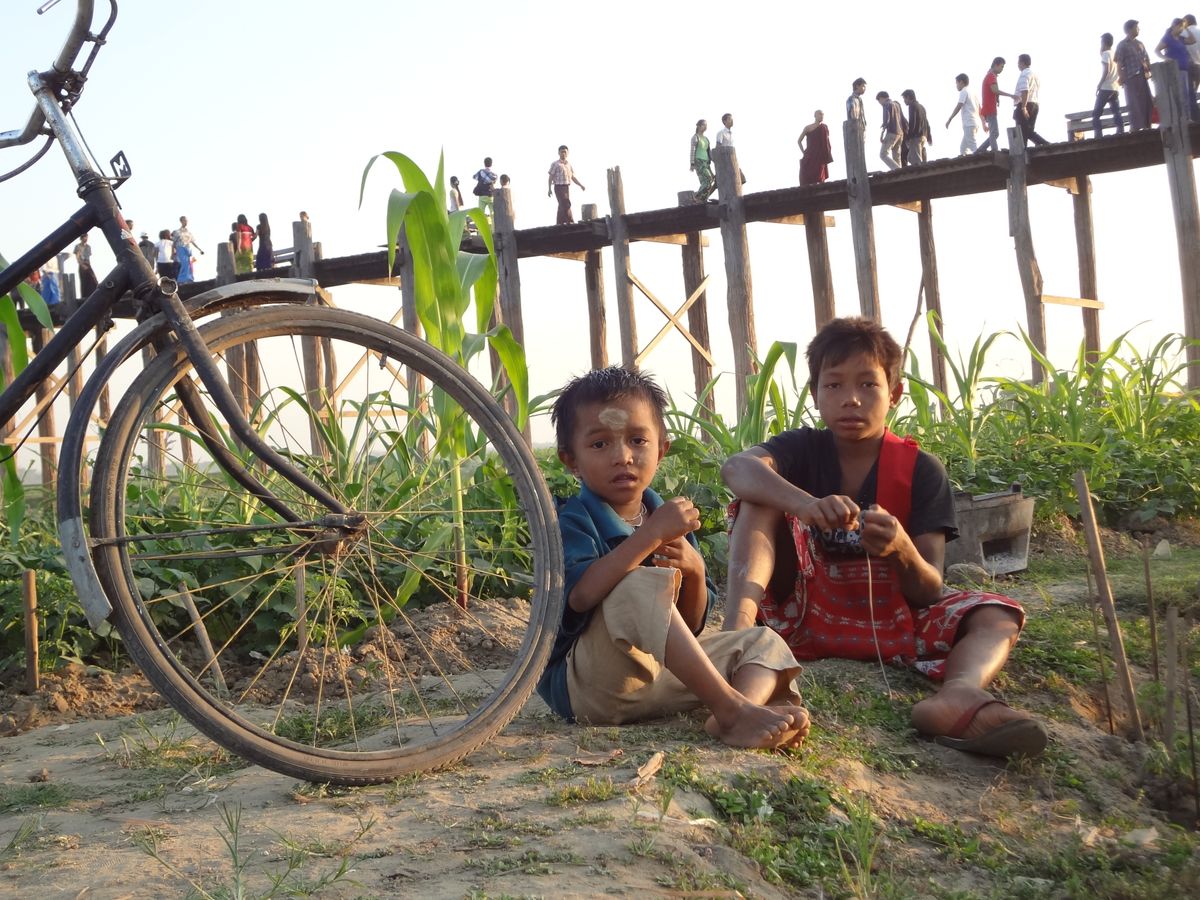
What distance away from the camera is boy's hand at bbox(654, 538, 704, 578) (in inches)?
93.8

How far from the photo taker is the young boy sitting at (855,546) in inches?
103

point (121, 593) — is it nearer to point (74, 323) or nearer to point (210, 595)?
point (74, 323)

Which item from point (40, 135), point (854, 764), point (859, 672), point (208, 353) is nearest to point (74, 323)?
point (208, 353)

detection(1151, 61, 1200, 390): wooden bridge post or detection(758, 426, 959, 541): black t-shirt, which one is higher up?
detection(1151, 61, 1200, 390): wooden bridge post

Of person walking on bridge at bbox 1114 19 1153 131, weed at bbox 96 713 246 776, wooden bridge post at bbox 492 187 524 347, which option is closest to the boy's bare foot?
weed at bbox 96 713 246 776

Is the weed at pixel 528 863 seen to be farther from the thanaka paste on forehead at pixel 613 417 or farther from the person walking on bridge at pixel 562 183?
the person walking on bridge at pixel 562 183

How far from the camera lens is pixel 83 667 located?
130 inches

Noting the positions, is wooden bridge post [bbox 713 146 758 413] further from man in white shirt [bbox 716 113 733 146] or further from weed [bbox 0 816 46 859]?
weed [bbox 0 816 46 859]

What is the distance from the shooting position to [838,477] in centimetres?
→ 287

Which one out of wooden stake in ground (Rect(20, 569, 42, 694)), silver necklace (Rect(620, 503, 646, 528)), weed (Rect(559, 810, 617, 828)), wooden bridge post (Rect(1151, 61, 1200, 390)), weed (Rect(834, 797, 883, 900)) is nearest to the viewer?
weed (Rect(834, 797, 883, 900))

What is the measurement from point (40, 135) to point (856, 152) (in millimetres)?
7972

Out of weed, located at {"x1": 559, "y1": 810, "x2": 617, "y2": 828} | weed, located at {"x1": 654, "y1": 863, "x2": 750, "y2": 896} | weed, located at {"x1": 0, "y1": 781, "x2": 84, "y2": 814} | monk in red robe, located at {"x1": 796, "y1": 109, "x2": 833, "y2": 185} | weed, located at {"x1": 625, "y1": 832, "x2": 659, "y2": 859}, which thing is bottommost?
weed, located at {"x1": 654, "y1": 863, "x2": 750, "y2": 896}

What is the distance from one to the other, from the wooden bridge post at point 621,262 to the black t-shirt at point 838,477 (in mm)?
7598

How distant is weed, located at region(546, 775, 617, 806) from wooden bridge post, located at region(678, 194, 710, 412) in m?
9.00
